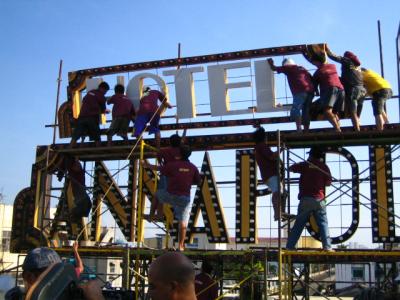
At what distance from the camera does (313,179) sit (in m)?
9.58

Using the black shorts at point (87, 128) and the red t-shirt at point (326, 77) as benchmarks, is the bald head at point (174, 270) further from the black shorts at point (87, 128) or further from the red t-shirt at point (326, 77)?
the black shorts at point (87, 128)

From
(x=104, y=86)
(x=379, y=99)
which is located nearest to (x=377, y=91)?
(x=379, y=99)

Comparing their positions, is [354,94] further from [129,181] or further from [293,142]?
[129,181]

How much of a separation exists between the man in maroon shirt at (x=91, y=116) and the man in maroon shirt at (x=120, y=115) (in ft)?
0.87

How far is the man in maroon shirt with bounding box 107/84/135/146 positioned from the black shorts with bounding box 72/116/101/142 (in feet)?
0.99

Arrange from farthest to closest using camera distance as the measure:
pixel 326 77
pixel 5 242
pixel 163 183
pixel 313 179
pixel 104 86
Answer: pixel 5 242
pixel 104 86
pixel 163 183
pixel 326 77
pixel 313 179

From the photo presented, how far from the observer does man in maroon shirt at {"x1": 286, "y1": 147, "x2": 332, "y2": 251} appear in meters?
9.44

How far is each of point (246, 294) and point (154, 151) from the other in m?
3.64

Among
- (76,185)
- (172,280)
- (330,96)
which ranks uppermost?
(330,96)

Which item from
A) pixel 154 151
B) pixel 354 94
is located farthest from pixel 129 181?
pixel 354 94

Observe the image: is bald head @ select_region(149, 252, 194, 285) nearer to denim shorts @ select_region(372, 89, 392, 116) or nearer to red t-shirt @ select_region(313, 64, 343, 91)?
red t-shirt @ select_region(313, 64, 343, 91)

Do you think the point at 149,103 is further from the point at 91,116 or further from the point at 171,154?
the point at 171,154

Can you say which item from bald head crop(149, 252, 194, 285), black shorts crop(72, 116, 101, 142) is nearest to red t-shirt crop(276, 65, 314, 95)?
black shorts crop(72, 116, 101, 142)

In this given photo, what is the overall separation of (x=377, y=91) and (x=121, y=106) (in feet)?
18.2
